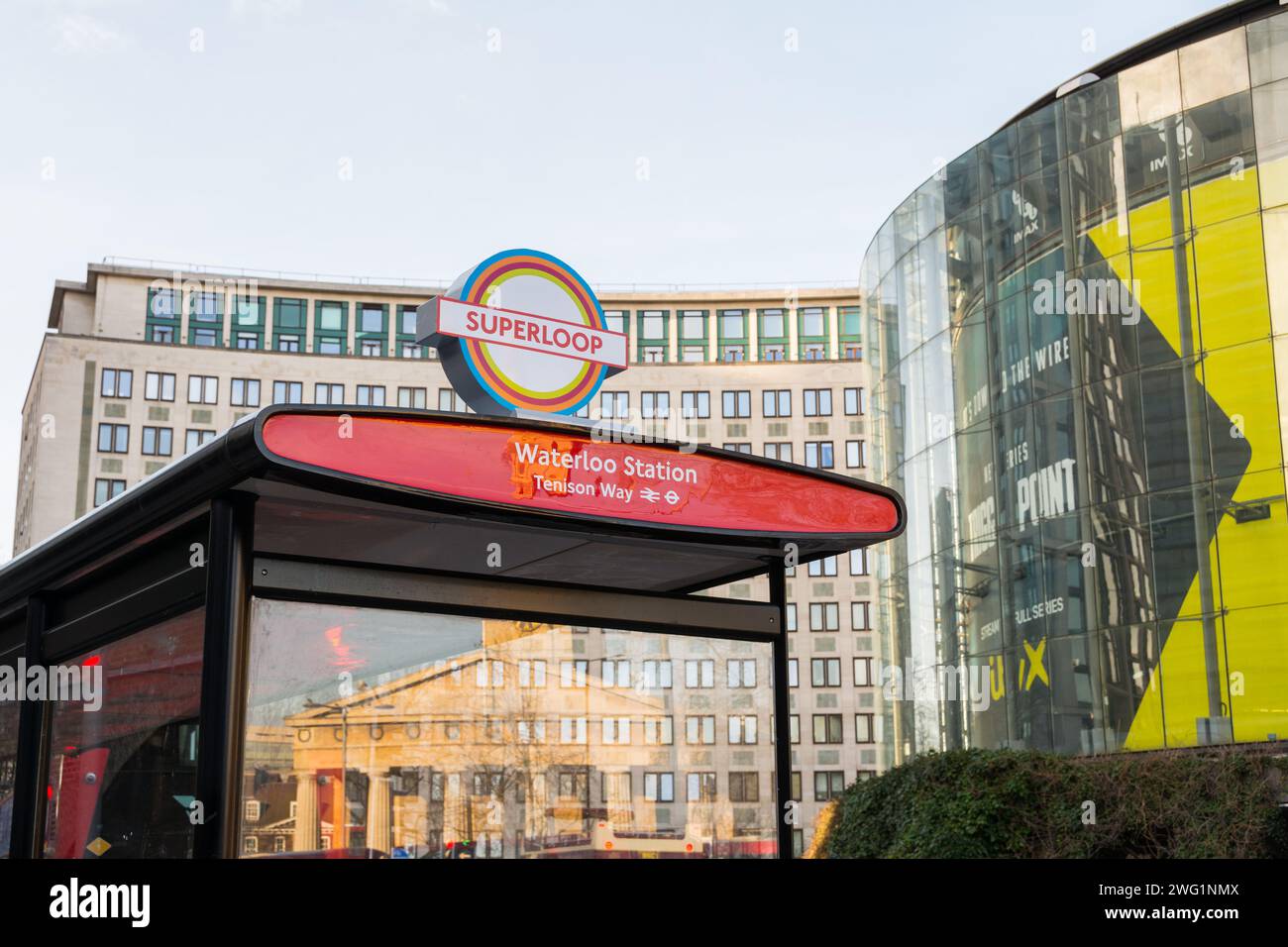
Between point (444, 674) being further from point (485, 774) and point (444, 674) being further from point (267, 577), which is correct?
point (267, 577)

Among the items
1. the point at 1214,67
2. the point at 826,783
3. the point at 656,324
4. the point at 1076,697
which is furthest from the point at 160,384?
the point at 1214,67

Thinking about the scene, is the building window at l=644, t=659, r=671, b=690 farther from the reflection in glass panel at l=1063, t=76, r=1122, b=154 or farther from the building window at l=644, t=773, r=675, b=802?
the reflection in glass panel at l=1063, t=76, r=1122, b=154

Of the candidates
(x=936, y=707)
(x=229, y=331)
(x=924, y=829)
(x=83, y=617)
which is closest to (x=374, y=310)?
(x=229, y=331)

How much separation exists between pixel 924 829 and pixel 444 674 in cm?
1665

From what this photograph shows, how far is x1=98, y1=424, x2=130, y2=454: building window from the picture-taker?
83000mm

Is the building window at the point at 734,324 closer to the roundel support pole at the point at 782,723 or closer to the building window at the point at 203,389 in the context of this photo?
the building window at the point at 203,389

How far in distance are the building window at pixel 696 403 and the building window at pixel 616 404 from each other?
3.55m

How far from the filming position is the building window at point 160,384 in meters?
84.1

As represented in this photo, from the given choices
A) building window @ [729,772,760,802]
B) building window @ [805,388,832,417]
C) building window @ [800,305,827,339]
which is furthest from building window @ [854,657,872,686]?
building window @ [729,772,760,802]

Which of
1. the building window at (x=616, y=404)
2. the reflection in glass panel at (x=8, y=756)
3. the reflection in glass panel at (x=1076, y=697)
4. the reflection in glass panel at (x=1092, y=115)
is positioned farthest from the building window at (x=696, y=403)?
the reflection in glass panel at (x=8, y=756)

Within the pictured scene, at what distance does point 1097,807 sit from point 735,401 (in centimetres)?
7015

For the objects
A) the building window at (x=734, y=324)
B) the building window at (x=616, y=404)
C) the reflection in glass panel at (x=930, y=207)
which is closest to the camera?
the reflection in glass panel at (x=930, y=207)

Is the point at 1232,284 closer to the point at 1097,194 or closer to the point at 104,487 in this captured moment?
the point at 1097,194
